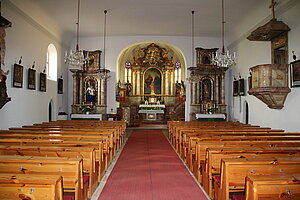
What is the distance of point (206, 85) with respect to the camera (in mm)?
15906

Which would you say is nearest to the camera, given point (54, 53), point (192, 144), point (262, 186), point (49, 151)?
point (262, 186)

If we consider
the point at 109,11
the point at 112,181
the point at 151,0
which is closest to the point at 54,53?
the point at 109,11

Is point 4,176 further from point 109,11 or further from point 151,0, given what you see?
point 109,11

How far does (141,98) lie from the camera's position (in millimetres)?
20328

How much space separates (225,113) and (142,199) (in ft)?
40.6

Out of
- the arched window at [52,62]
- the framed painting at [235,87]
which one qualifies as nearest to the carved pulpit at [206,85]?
the framed painting at [235,87]

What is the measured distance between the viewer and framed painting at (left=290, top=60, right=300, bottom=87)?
8.03 metres

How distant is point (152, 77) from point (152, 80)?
276 mm

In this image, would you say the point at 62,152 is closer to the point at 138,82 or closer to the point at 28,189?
the point at 28,189

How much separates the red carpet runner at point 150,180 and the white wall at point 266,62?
4.58 meters

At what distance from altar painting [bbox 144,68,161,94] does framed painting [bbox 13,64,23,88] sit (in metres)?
12.0

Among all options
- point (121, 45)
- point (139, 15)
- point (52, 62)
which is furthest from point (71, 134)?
point (121, 45)

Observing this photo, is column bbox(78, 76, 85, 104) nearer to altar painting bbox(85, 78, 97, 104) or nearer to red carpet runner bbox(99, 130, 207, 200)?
altar painting bbox(85, 78, 97, 104)

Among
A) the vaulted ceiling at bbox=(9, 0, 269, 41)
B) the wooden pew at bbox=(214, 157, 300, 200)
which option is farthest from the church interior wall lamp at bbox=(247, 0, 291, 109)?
the wooden pew at bbox=(214, 157, 300, 200)
